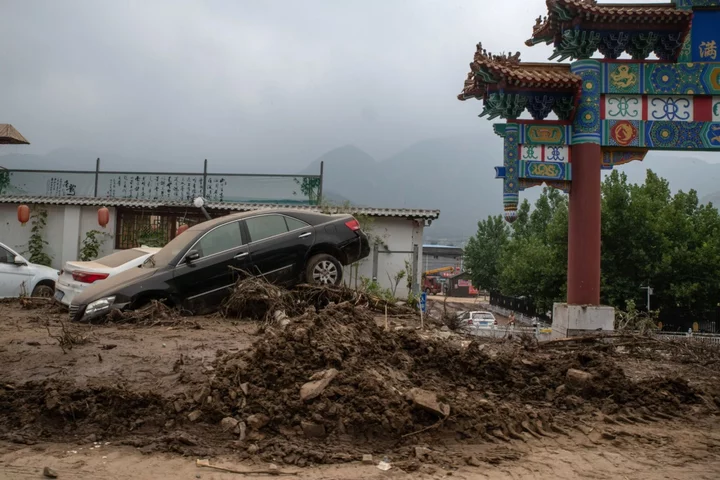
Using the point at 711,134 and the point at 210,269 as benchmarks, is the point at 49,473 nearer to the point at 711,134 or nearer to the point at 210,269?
the point at 210,269

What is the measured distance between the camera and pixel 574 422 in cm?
558

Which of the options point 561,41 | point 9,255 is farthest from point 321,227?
point 9,255

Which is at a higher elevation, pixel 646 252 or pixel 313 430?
pixel 646 252

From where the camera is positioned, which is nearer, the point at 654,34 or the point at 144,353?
the point at 144,353

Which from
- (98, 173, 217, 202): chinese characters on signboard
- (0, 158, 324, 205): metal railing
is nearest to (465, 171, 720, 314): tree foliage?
(0, 158, 324, 205): metal railing

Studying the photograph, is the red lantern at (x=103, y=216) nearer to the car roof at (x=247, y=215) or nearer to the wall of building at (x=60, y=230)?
the wall of building at (x=60, y=230)

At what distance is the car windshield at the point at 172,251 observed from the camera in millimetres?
8773

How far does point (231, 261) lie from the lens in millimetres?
8812

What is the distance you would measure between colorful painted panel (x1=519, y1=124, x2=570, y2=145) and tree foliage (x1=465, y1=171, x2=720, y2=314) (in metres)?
18.3

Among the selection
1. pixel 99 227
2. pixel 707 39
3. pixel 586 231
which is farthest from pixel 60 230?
pixel 707 39

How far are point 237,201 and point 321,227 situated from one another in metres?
10.0

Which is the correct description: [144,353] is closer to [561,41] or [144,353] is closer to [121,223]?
[561,41]

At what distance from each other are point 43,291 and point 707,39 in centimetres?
1498

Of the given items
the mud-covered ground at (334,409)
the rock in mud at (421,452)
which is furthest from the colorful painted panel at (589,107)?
the rock in mud at (421,452)
